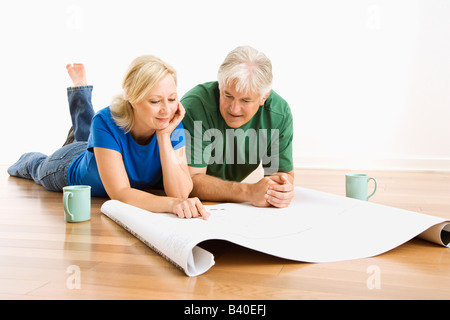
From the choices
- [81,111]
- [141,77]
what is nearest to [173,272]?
[141,77]

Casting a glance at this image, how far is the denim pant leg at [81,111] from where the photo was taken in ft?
9.07

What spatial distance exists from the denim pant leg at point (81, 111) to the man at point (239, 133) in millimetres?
976

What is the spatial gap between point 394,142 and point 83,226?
121 inches

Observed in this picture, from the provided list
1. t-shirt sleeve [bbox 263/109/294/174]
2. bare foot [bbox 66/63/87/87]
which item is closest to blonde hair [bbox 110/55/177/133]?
t-shirt sleeve [bbox 263/109/294/174]

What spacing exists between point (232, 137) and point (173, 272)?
1035 mm

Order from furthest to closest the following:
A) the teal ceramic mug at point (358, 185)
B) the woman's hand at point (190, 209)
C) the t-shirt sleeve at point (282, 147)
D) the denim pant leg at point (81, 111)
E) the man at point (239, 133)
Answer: the denim pant leg at point (81, 111) < the t-shirt sleeve at point (282, 147) < the teal ceramic mug at point (358, 185) < the man at point (239, 133) < the woman's hand at point (190, 209)

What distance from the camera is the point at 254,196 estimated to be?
172cm

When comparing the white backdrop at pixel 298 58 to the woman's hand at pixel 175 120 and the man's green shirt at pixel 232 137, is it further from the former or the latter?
the woman's hand at pixel 175 120

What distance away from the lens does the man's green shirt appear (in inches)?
78.2

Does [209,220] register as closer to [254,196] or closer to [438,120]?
[254,196]

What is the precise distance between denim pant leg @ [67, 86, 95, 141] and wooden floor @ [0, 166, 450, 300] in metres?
1.23

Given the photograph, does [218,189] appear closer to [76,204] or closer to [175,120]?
[175,120]

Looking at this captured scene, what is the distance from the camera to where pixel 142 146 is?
1.93 m

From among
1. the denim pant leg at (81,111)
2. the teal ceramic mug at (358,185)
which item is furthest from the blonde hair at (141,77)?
the denim pant leg at (81,111)
